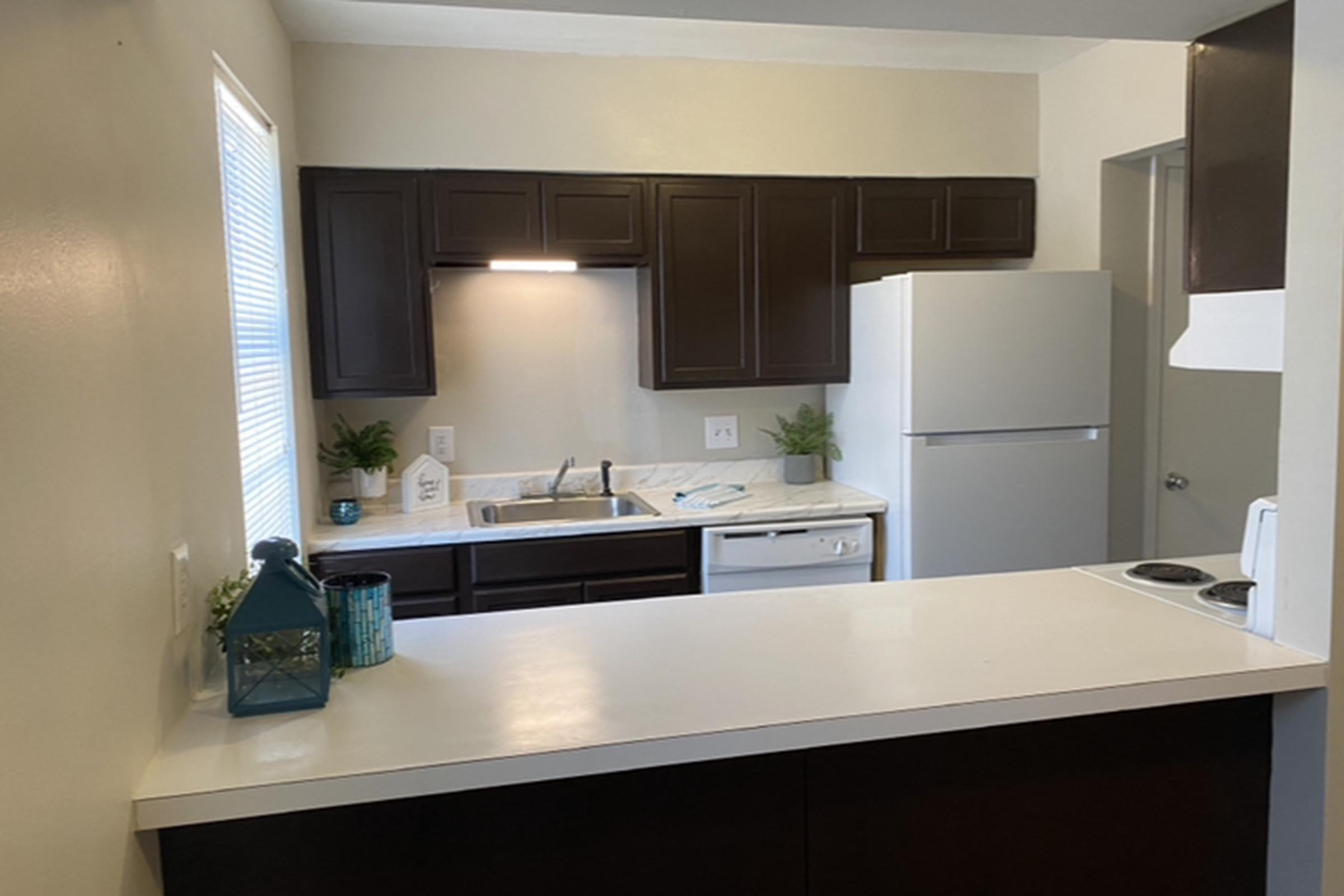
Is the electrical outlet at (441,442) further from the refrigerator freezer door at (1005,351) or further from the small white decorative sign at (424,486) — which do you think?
the refrigerator freezer door at (1005,351)

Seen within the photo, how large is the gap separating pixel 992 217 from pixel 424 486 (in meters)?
2.39

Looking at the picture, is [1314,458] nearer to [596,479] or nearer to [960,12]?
[960,12]

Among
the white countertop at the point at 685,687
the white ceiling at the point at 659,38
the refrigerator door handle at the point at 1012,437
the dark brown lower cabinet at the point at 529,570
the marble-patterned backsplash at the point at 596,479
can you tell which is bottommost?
the dark brown lower cabinet at the point at 529,570

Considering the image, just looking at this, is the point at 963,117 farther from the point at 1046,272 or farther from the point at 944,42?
the point at 1046,272

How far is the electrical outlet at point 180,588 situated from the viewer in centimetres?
132

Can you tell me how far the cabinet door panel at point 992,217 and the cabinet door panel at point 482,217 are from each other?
160 centimetres

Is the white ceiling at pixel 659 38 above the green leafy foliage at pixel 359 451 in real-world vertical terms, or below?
above

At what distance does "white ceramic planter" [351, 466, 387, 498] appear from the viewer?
328 cm

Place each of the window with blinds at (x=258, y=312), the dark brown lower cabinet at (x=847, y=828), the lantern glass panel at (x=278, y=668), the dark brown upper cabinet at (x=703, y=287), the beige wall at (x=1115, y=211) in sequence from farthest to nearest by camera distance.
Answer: the dark brown upper cabinet at (x=703, y=287)
the beige wall at (x=1115, y=211)
the window with blinds at (x=258, y=312)
the lantern glass panel at (x=278, y=668)
the dark brown lower cabinet at (x=847, y=828)

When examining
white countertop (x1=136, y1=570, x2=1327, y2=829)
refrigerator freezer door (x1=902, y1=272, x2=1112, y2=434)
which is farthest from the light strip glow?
white countertop (x1=136, y1=570, x2=1327, y2=829)

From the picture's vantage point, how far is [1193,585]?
1.88m

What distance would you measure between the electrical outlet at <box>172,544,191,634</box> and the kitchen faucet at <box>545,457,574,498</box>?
6.99 feet

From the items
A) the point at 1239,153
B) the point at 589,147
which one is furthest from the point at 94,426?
the point at 589,147

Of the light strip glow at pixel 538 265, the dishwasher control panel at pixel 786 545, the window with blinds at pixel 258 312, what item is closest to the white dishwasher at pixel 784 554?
the dishwasher control panel at pixel 786 545
